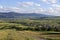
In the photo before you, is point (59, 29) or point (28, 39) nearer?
point (28, 39)

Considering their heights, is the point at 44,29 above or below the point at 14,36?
below

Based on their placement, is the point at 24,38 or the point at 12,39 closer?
the point at 12,39

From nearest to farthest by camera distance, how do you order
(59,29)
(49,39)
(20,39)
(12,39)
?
(12,39) → (20,39) → (49,39) → (59,29)

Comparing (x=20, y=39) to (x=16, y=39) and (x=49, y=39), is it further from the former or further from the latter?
(x=49, y=39)

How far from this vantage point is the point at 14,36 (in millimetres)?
19062

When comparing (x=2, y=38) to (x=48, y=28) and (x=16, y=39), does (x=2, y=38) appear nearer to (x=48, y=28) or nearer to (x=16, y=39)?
(x=16, y=39)

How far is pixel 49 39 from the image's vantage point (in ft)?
114

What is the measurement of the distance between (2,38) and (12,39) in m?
1.24

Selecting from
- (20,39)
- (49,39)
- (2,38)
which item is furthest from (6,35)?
(49,39)

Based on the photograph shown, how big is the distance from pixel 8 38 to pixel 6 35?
0.82 metres

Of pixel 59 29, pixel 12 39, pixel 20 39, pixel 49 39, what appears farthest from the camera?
pixel 59 29

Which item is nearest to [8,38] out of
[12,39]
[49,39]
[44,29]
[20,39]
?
[12,39]

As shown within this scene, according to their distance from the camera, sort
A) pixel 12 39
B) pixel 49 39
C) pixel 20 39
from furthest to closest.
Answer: pixel 49 39
pixel 20 39
pixel 12 39

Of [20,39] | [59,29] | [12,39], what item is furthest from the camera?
[59,29]
